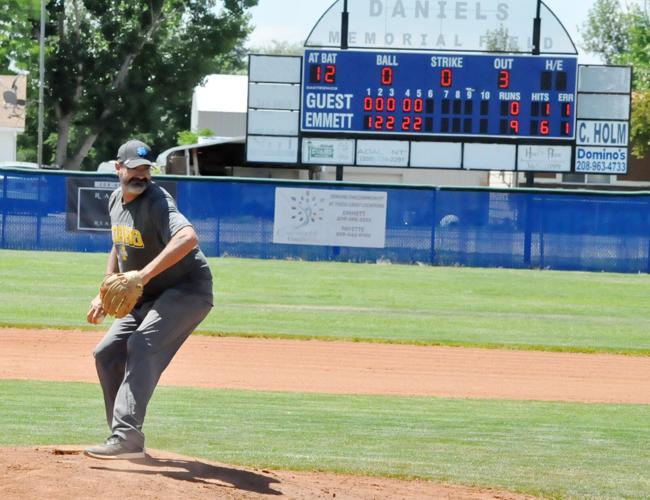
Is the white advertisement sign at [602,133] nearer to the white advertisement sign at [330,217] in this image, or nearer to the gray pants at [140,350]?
the white advertisement sign at [330,217]

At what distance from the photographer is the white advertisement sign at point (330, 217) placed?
Answer: 27.6 metres

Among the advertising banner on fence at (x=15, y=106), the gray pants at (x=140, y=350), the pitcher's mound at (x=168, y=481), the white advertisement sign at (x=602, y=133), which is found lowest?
the pitcher's mound at (x=168, y=481)

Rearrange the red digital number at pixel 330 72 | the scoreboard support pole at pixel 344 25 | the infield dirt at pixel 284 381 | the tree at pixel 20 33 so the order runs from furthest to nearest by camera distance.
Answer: the tree at pixel 20 33 < the scoreboard support pole at pixel 344 25 < the red digital number at pixel 330 72 < the infield dirt at pixel 284 381

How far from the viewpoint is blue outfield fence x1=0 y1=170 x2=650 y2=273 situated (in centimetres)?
2788

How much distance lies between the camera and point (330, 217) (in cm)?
2762

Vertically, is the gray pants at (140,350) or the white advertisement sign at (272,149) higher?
the white advertisement sign at (272,149)

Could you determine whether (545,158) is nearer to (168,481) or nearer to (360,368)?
(360,368)

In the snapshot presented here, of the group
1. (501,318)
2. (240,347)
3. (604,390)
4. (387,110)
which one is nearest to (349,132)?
(387,110)

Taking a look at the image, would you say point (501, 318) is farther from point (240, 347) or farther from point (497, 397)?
point (497, 397)

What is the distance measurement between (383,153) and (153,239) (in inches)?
859

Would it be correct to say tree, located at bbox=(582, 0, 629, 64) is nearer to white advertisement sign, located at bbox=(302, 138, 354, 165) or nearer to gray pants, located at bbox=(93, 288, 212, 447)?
white advertisement sign, located at bbox=(302, 138, 354, 165)

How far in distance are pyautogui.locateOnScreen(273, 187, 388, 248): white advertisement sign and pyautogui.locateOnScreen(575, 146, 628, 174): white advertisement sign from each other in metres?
4.38

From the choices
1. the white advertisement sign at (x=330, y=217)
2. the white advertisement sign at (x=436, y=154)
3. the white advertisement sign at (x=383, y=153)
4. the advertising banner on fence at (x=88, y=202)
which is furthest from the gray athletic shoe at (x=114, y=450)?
the white advertisement sign at (x=436, y=154)

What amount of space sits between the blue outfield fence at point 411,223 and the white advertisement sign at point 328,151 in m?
1.08
